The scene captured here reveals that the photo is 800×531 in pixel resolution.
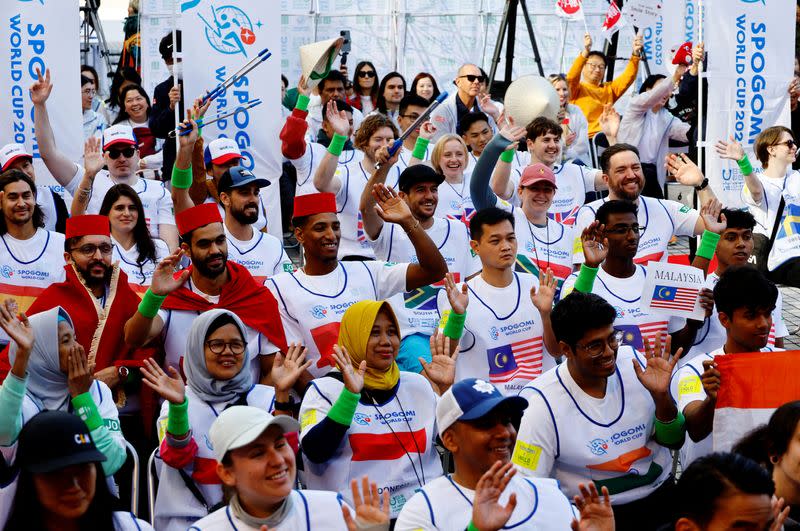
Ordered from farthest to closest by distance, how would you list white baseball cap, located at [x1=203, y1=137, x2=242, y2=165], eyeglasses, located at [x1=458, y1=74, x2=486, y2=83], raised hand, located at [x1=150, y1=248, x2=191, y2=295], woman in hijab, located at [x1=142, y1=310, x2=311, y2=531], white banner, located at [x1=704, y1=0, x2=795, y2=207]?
eyeglasses, located at [x1=458, y1=74, x2=486, y2=83]
white banner, located at [x1=704, y1=0, x2=795, y2=207]
white baseball cap, located at [x1=203, y1=137, x2=242, y2=165]
raised hand, located at [x1=150, y1=248, x2=191, y2=295]
woman in hijab, located at [x1=142, y1=310, x2=311, y2=531]

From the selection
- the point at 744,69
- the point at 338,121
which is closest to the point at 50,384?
the point at 338,121

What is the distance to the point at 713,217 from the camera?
757 cm

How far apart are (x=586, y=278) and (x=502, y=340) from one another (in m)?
0.59

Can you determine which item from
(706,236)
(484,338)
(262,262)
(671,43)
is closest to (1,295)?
(262,262)

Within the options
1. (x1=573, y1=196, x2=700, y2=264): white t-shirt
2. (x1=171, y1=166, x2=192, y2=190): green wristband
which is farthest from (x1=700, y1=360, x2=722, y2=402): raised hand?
(x1=171, y1=166, x2=192, y2=190): green wristband

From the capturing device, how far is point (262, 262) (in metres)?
7.62

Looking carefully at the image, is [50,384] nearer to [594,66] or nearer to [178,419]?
[178,419]

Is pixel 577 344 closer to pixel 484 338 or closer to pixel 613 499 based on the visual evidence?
pixel 613 499

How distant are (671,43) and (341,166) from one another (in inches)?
269

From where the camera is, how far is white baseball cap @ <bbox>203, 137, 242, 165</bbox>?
862cm

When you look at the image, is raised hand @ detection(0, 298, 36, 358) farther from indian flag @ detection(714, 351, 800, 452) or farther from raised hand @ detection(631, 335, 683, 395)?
indian flag @ detection(714, 351, 800, 452)

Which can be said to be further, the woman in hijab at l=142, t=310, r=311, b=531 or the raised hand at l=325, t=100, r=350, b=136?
the raised hand at l=325, t=100, r=350, b=136

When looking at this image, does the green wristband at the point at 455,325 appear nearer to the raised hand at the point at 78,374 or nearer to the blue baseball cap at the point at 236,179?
the raised hand at the point at 78,374

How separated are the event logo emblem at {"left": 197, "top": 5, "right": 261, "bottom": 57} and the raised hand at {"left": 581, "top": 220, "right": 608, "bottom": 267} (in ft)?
11.7
